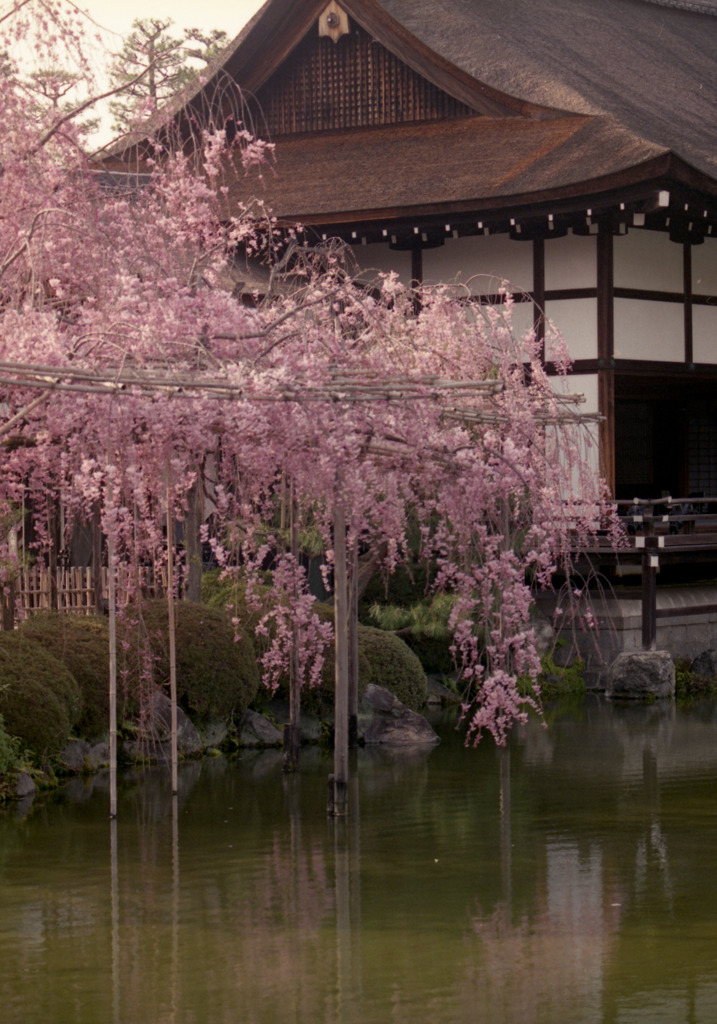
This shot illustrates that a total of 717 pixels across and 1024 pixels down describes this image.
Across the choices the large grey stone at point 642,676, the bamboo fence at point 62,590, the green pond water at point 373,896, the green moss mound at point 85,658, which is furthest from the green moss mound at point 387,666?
the large grey stone at point 642,676

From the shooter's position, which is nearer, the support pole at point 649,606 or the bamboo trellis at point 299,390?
the bamboo trellis at point 299,390

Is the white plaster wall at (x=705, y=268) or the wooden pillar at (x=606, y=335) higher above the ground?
the white plaster wall at (x=705, y=268)

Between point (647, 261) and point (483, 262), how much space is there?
7.02 ft

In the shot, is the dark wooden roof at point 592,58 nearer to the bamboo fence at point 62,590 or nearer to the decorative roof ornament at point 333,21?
the decorative roof ornament at point 333,21

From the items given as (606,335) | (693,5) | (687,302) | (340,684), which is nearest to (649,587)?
(606,335)

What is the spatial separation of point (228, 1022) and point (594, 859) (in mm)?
3807

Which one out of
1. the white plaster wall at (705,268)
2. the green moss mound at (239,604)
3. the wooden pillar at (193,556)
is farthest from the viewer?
the white plaster wall at (705,268)

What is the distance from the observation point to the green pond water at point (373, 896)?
744 cm

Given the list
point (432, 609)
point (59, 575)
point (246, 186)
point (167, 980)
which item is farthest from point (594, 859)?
point (246, 186)

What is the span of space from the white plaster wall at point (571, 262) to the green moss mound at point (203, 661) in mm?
7338

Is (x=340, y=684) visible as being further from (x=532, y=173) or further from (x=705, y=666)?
(x=532, y=173)

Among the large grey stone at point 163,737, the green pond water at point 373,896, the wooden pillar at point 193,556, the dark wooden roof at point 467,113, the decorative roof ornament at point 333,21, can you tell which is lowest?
the green pond water at point 373,896

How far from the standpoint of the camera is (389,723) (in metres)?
15.7

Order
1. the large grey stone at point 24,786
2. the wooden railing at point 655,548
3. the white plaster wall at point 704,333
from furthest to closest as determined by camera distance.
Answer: the white plaster wall at point 704,333
the wooden railing at point 655,548
the large grey stone at point 24,786
